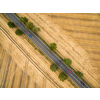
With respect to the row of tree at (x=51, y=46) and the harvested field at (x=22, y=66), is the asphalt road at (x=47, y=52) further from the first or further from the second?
the harvested field at (x=22, y=66)

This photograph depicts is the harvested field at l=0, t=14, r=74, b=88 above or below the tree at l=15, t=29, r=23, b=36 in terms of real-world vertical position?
below

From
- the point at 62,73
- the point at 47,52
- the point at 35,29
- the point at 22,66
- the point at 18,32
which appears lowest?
the point at 62,73

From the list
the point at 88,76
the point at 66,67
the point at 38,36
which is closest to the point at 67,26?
the point at 38,36

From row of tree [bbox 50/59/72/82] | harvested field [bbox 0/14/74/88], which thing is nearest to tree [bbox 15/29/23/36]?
harvested field [bbox 0/14/74/88]

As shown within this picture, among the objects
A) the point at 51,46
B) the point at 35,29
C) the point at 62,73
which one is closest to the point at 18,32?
the point at 35,29

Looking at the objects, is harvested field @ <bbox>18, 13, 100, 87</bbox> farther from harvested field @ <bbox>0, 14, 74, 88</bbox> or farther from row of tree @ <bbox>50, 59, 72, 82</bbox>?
harvested field @ <bbox>0, 14, 74, 88</bbox>

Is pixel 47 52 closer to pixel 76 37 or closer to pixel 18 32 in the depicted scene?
pixel 76 37

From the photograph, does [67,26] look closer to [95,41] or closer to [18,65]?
[95,41]
